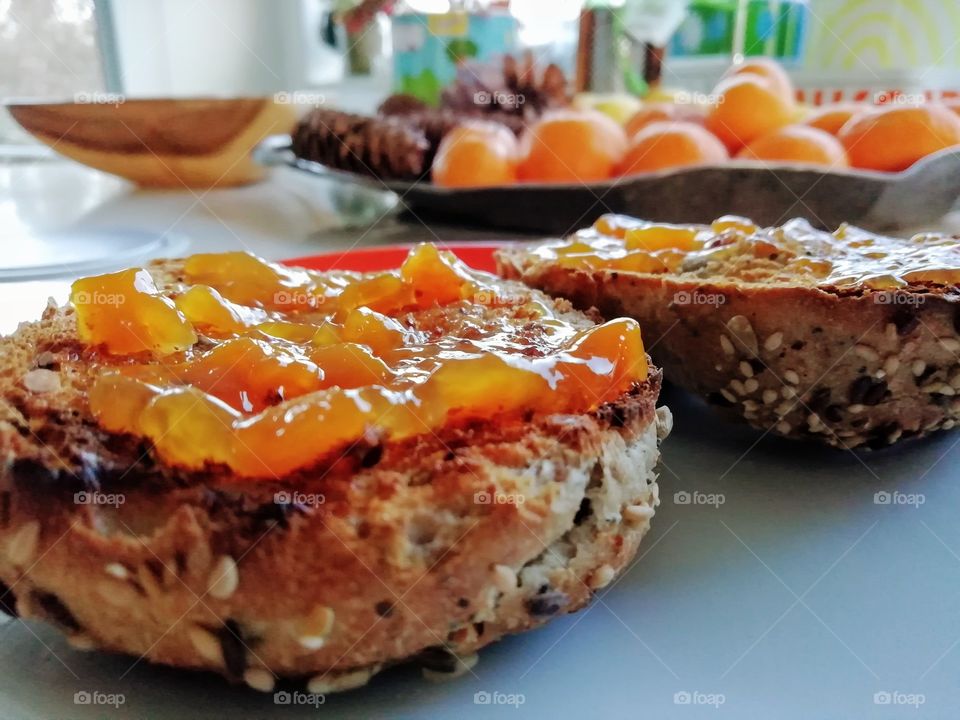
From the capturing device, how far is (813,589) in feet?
3.26

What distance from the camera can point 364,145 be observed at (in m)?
2.66

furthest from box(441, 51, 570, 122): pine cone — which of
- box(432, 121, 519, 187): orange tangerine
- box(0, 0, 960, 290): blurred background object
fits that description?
box(432, 121, 519, 187): orange tangerine

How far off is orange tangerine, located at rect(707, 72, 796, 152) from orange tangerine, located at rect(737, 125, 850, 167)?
17 centimetres

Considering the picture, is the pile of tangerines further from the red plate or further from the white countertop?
the red plate

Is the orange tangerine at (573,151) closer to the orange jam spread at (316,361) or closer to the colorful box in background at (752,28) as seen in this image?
the orange jam spread at (316,361)

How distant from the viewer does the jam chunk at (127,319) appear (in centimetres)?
97

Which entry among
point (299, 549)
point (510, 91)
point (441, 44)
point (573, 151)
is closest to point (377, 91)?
point (441, 44)

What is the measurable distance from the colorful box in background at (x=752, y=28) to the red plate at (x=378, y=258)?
2741 millimetres

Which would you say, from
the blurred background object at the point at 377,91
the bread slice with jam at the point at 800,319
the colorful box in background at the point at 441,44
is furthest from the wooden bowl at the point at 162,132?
the bread slice with jam at the point at 800,319

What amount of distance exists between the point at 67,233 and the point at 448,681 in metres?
2.25

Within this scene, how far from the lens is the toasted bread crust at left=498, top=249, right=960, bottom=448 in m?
1.17

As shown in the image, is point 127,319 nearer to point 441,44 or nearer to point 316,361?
point 316,361

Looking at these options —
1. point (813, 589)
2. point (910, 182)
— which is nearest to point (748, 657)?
point (813, 589)

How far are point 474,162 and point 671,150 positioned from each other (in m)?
0.58
